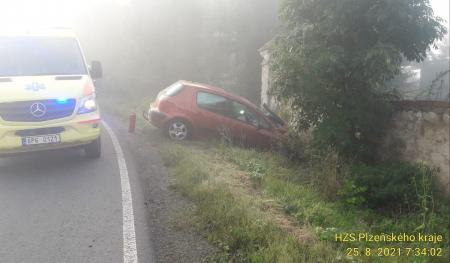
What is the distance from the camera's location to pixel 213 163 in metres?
7.73

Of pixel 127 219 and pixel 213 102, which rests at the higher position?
pixel 213 102

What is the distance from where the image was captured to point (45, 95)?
6.45 metres

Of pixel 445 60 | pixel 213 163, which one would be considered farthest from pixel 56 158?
pixel 445 60

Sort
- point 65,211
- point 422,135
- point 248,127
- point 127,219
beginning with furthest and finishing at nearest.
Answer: point 248,127 → point 422,135 → point 65,211 → point 127,219

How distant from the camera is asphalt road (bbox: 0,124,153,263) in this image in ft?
13.7

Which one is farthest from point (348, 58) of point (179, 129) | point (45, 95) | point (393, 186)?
point (45, 95)

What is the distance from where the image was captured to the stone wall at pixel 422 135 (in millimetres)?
7730

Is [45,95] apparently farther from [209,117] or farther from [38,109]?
[209,117]

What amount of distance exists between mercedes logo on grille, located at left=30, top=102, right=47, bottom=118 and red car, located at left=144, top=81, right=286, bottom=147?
13.3 ft

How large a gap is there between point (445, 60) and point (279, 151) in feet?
182

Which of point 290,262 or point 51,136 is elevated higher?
point 51,136

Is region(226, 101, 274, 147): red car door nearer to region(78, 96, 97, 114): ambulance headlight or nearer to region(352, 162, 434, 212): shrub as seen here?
region(352, 162, 434, 212): shrub

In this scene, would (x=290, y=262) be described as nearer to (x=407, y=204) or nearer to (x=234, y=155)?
(x=407, y=204)

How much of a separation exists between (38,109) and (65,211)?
199 centimetres
